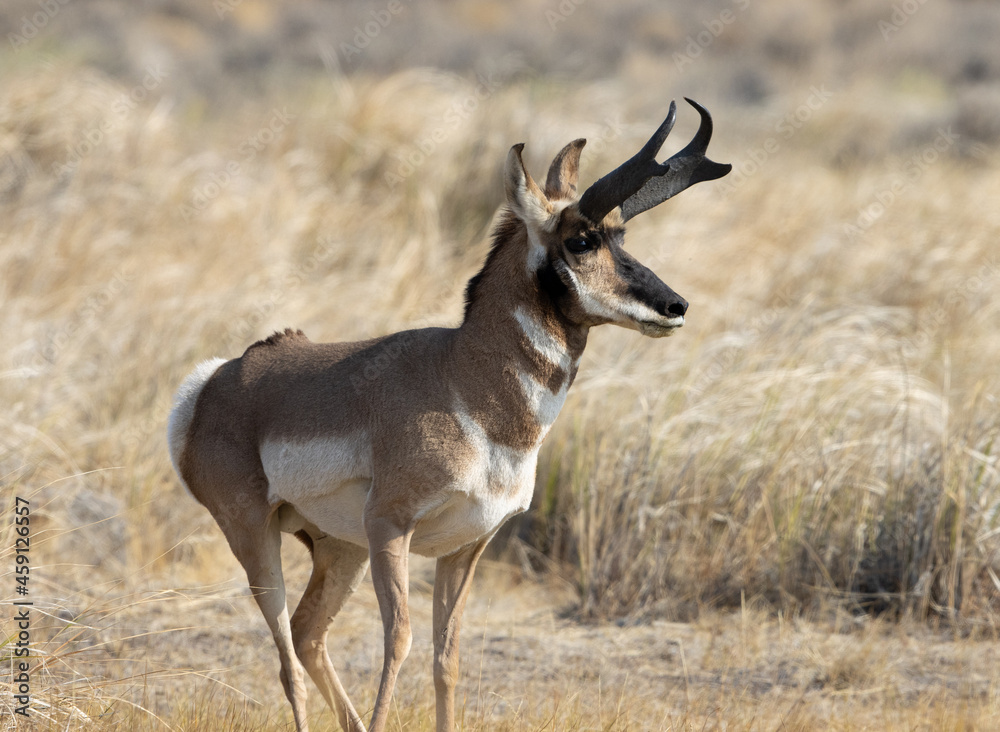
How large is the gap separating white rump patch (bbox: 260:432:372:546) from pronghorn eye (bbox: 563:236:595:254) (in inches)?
41.6

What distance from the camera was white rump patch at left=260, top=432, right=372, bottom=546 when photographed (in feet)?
13.5

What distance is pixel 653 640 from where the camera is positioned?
21.8ft

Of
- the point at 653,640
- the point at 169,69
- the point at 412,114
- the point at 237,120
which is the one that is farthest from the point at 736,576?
the point at 169,69

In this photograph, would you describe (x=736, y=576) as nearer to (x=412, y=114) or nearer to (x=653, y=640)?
(x=653, y=640)

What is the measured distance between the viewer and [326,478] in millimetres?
4148

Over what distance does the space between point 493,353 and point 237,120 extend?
12.6 metres

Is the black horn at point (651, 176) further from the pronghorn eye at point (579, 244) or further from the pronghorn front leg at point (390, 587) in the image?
the pronghorn front leg at point (390, 587)
